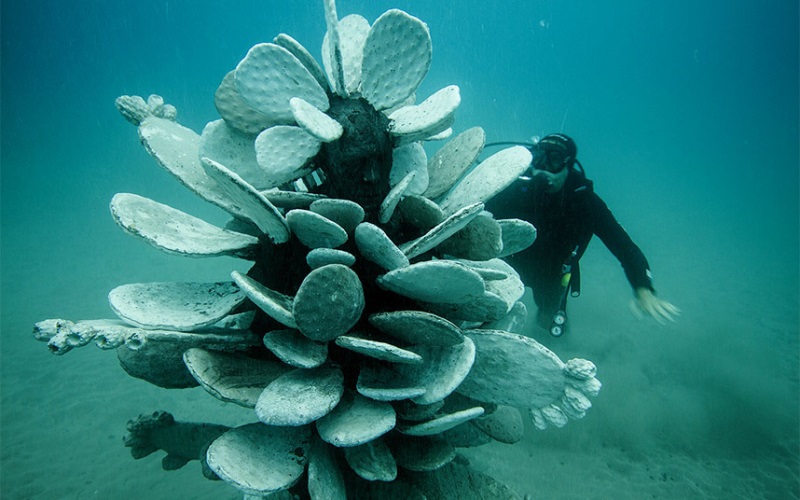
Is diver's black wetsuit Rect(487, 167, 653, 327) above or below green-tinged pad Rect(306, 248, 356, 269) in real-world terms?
above

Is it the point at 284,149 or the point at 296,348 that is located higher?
the point at 284,149

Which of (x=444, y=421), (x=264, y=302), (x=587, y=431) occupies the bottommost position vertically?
(x=587, y=431)

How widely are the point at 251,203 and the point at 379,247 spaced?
402 mm

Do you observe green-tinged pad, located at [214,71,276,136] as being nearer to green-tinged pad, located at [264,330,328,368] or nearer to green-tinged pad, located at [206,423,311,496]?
green-tinged pad, located at [264,330,328,368]

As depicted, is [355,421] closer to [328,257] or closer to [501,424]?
[328,257]

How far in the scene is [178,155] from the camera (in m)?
1.42

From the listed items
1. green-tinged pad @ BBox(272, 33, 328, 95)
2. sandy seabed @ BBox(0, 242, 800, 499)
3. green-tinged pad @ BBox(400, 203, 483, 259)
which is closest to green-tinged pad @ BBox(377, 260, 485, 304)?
green-tinged pad @ BBox(400, 203, 483, 259)

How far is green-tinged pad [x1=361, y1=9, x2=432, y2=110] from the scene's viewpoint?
1.34 m

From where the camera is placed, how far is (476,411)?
1.12 metres

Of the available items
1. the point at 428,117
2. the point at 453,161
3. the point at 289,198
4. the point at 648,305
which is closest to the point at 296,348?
the point at 289,198

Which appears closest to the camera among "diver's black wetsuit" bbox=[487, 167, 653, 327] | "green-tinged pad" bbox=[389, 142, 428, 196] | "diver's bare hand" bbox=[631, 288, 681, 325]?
"green-tinged pad" bbox=[389, 142, 428, 196]

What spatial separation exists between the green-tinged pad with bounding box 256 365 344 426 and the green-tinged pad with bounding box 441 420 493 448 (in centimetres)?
69

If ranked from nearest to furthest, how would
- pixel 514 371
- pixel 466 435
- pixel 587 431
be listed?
pixel 514 371 < pixel 466 435 < pixel 587 431

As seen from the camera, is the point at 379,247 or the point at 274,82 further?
the point at 274,82
